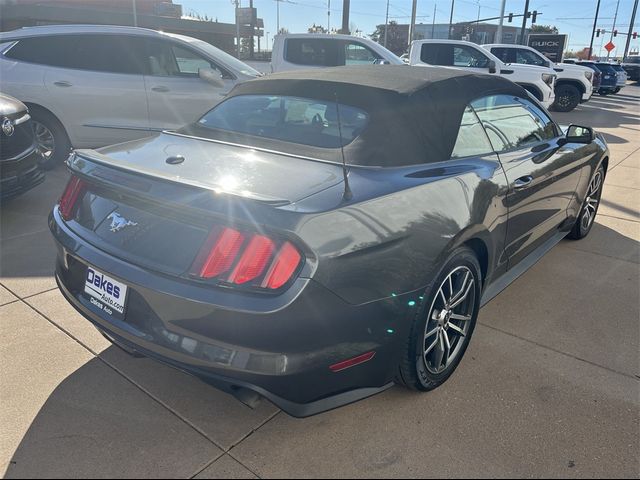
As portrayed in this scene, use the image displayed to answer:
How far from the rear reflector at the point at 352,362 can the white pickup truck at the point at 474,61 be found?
485 inches

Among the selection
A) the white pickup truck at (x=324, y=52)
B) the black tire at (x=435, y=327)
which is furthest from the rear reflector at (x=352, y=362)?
the white pickup truck at (x=324, y=52)

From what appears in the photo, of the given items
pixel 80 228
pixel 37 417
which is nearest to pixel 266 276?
pixel 80 228

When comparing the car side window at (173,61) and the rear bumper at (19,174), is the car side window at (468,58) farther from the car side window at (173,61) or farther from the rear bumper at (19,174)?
the rear bumper at (19,174)

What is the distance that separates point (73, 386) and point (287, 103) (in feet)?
6.09

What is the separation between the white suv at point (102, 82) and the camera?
20.9 feet

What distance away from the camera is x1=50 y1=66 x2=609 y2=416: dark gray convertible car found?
1.88 metres

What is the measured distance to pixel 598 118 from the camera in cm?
1608

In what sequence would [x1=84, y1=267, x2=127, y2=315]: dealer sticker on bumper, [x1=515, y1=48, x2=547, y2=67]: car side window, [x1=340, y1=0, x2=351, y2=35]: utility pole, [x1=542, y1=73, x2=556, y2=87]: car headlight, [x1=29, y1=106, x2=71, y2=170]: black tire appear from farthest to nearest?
[x1=340, y1=0, x2=351, y2=35]: utility pole → [x1=515, y1=48, x2=547, y2=67]: car side window → [x1=542, y1=73, x2=556, y2=87]: car headlight → [x1=29, y1=106, x2=71, y2=170]: black tire → [x1=84, y1=267, x2=127, y2=315]: dealer sticker on bumper

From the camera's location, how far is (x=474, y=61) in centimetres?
1334

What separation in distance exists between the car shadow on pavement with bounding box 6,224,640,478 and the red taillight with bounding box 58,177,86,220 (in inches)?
31.2

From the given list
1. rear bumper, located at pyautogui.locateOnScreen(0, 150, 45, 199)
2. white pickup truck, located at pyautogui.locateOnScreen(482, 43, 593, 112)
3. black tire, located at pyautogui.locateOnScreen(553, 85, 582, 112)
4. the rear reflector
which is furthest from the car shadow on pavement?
black tire, located at pyautogui.locateOnScreen(553, 85, 582, 112)

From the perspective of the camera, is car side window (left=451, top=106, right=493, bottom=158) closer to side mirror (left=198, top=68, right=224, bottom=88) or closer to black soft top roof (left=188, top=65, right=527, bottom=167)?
black soft top roof (left=188, top=65, right=527, bottom=167)

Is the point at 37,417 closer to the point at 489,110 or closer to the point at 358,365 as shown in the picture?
the point at 358,365

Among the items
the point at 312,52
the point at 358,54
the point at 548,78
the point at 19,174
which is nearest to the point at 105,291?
the point at 19,174
